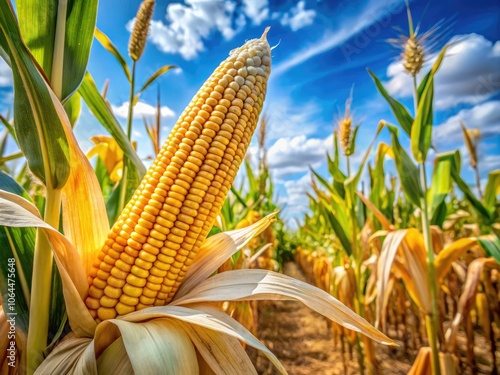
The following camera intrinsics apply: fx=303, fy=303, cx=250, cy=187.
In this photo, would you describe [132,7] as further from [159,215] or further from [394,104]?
[159,215]

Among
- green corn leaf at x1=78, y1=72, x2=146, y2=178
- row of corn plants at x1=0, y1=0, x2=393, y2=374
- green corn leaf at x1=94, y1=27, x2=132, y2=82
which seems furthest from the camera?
green corn leaf at x1=94, y1=27, x2=132, y2=82

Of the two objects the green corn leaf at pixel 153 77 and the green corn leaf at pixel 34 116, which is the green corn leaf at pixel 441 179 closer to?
the green corn leaf at pixel 153 77

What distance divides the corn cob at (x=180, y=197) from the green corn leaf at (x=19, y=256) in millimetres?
113

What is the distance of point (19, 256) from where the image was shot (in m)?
0.56

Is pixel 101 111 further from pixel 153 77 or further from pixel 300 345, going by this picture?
pixel 300 345

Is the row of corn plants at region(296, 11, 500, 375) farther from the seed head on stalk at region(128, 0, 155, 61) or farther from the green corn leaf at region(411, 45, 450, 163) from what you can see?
the seed head on stalk at region(128, 0, 155, 61)

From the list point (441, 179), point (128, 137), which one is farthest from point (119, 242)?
point (441, 179)

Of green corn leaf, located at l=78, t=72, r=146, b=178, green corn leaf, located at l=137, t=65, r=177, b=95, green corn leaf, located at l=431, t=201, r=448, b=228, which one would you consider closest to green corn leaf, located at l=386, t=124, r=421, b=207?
green corn leaf, located at l=431, t=201, r=448, b=228

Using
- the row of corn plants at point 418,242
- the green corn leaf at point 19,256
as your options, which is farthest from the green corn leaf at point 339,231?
the green corn leaf at point 19,256

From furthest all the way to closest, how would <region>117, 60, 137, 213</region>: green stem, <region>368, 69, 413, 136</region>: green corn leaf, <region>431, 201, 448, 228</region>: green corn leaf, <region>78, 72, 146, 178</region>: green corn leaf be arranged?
<region>431, 201, 448, 228</region>: green corn leaf
<region>368, 69, 413, 136</region>: green corn leaf
<region>117, 60, 137, 213</region>: green stem
<region>78, 72, 146, 178</region>: green corn leaf

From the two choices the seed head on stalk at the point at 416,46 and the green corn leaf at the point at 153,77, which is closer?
the green corn leaf at the point at 153,77

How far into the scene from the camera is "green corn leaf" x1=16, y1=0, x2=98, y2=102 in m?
0.52

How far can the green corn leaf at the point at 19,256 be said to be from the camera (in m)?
0.51

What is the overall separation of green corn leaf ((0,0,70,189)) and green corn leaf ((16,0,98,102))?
0.05m
